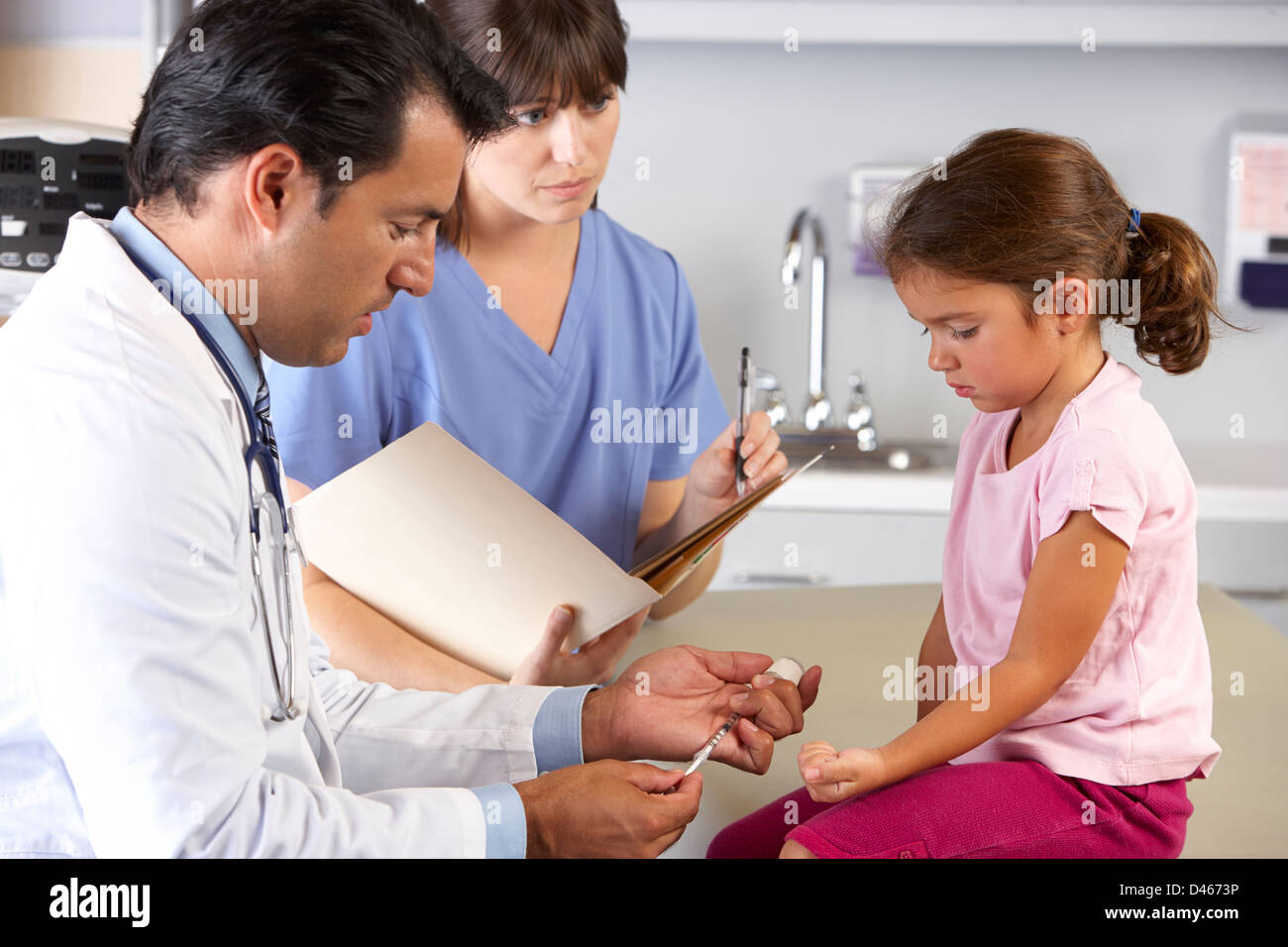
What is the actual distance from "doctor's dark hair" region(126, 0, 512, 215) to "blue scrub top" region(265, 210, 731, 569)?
495 mm

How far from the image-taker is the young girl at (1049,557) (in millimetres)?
973

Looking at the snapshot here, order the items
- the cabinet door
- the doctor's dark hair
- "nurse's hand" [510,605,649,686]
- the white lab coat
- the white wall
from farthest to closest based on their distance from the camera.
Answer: the white wall → the cabinet door → "nurse's hand" [510,605,649,686] → the doctor's dark hair → the white lab coat

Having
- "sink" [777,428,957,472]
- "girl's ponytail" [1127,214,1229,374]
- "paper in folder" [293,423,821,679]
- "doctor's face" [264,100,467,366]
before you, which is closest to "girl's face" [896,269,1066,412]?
"girl's ponytail" [1127,214,1229,374]

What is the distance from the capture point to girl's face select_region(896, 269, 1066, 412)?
1057 mm

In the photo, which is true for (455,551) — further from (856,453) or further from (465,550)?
(856,453)

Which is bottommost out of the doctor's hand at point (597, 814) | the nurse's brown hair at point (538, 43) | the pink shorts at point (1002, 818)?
the pink shorts at point (1002, 818)

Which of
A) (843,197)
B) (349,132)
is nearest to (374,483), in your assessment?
(349,132)

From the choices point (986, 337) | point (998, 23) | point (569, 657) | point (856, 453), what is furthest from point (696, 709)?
point (998, 23)

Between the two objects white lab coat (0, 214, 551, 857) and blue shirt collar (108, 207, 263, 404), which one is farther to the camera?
blue shirt collar (108, 207, 263, 404)

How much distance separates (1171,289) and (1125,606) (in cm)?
30

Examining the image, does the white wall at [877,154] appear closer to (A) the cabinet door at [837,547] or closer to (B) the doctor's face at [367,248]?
(A) the cabinet door at [837,547]

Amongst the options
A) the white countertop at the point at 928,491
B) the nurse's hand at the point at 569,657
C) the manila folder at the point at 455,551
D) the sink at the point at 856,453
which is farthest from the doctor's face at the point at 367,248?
the sink at the point at 856,453

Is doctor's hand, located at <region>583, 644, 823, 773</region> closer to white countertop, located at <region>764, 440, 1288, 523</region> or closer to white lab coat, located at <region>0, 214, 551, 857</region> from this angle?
white lab coat, located at <region>0, 214, 551, 857</region>
